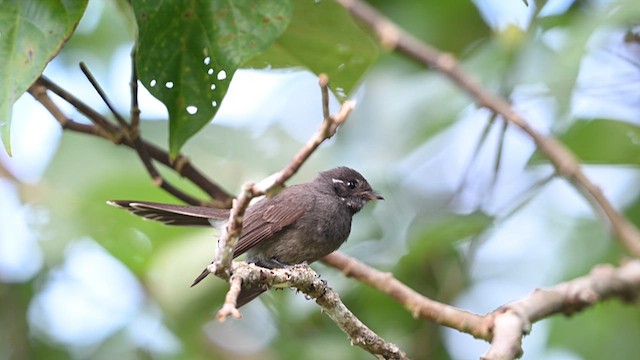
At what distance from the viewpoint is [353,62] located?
4.44 m

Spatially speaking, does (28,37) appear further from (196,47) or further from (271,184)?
(271,184)

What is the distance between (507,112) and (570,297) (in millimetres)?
1216

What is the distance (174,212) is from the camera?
16.1ft

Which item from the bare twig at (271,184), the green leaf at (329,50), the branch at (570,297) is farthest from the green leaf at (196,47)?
the branch at (570,297)

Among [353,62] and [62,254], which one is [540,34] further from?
[62,254]

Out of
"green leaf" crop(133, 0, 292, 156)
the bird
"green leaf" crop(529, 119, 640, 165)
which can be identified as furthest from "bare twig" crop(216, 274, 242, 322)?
"green leaf" crop(529, 119, 640, 165)

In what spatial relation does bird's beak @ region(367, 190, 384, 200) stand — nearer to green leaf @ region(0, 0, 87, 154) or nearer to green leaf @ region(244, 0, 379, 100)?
green leaf @ region(244, 0, 379, 100)

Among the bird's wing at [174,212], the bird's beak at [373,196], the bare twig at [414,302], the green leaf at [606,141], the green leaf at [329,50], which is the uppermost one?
the green leaf at [606,141]

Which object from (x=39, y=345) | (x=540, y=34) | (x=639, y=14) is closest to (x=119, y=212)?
(x=39, y=345)

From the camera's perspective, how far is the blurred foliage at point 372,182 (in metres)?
4.57

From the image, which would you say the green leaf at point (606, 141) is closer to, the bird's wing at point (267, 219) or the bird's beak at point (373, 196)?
the bird's beak at point (373, 196)

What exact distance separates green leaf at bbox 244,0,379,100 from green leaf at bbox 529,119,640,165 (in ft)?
3.58

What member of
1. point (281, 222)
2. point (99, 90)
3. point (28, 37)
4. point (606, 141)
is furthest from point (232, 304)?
point (606, 141)

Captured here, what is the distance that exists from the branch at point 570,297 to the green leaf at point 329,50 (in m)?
1.45
